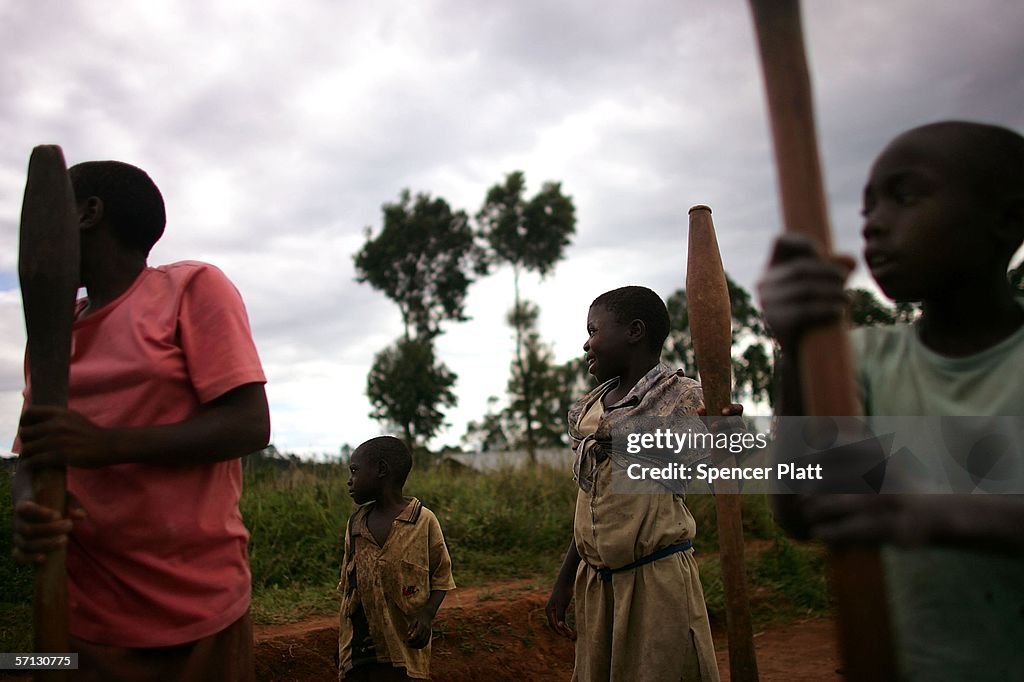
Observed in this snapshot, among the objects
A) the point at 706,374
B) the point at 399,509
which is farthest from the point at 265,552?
the point at 706,374

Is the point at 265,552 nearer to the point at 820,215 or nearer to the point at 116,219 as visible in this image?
the point at 116,219

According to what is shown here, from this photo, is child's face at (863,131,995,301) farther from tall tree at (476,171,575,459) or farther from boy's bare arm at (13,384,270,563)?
tall tree at (476,171,575,459)

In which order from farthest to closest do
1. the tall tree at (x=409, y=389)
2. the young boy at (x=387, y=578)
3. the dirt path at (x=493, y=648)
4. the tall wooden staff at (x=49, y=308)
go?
the tall tree at (x=409, y=389)
the dirt path at (x=493, y=648)
the young boy at (x=387, y=578)
the tall wooden staff at (x=49, y=308)

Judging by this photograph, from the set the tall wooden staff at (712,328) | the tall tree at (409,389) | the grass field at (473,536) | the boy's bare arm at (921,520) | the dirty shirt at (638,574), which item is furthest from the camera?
the tall tree at (409,389)

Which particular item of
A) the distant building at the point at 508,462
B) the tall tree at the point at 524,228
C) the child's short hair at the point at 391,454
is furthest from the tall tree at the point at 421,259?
the child's short hair at the point at 391,454

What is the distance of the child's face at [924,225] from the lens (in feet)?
3.87

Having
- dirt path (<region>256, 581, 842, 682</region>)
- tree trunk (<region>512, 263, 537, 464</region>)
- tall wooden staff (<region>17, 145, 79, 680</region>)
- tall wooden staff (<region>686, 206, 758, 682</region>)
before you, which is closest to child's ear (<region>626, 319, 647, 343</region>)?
tall wooden staff (<region>686, 206, 758, 682</region>)

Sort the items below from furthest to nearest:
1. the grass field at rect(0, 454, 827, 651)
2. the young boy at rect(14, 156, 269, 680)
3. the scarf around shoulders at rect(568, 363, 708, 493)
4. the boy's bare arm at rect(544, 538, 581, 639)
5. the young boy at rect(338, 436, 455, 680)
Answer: the grass field at rect(0, 454, 827, 651)
the young boy at rect(338, 436, 455, 680)
the boy's bare arm at rect(544, 538, 581, 639)
the scarf around shoulders at rect(568, 363, 708, 493)
the young boy at rect(14, 156, 269, 680)

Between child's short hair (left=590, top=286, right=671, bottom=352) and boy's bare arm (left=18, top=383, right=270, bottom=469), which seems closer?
boy's bare arm (left=18, top=383, right=270, bottom=469)

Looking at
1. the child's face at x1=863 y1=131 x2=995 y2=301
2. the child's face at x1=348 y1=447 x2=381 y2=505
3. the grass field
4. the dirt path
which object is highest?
the child's face at x1=863 y1=131 x2=995 y2=301

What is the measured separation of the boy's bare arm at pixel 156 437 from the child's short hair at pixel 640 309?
1.66m

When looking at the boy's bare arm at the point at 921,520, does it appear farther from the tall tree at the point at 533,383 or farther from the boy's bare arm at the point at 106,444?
the tall tree at the point at 533,383

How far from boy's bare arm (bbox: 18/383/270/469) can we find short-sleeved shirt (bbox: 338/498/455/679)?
207 cm

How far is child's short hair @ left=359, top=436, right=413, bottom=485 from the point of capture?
385 centimetres
